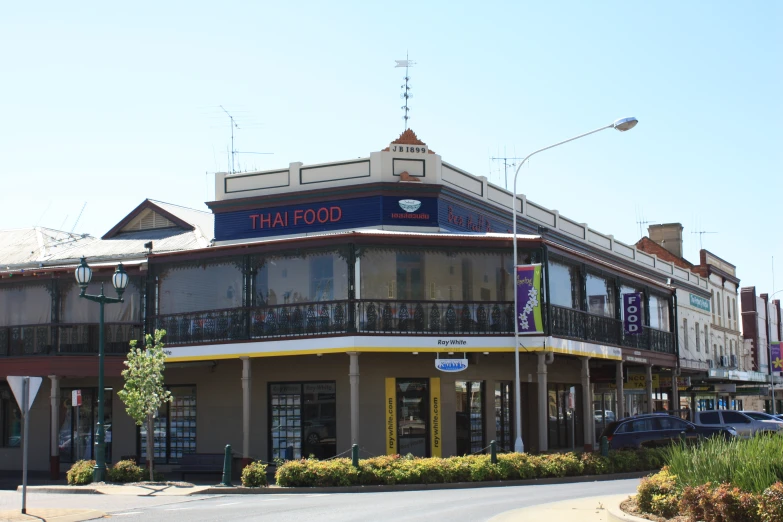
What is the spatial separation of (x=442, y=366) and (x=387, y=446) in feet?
9.38

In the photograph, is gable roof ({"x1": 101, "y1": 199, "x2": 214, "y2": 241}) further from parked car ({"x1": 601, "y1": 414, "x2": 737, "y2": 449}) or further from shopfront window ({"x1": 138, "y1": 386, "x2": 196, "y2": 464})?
parked car ({"x1": 601, "y1": 414, "x2": 737, "y2": 449})

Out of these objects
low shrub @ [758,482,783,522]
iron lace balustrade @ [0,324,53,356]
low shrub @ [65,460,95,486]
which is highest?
iron lace balustrade @ [0,324,53,356]

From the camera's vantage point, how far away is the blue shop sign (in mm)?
27625

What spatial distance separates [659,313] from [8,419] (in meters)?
23.5

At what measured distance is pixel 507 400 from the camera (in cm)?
2867

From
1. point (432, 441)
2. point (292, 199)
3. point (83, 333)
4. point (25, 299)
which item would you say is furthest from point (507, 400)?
point (25, 299)

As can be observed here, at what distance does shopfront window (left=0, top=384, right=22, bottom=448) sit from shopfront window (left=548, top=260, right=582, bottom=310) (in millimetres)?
17310

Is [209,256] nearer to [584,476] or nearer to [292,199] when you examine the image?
[292,199]

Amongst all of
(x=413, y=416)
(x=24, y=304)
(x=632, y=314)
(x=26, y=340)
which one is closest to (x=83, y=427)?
(x=26, y=340)

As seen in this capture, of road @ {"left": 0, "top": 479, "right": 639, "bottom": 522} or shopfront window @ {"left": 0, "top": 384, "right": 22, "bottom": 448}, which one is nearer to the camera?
road @ {"left": 0, "top": 479, "right": 639, "bottom": 522}

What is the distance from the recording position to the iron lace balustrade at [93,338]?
27891 mm

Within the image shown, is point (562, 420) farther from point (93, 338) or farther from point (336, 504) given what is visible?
point (336, 504)

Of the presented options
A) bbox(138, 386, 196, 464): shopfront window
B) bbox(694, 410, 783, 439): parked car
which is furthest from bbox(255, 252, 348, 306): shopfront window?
bbox(694, 410, 783, 439): parked car

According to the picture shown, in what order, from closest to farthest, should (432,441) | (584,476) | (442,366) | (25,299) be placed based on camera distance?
1. (584,476)
2. (442,366)
3. (432,441)
4. (25,299)
